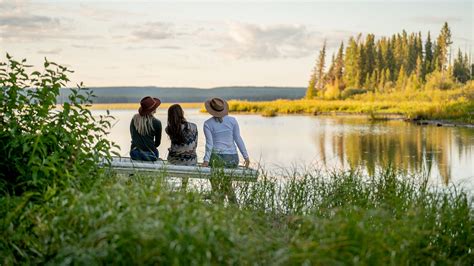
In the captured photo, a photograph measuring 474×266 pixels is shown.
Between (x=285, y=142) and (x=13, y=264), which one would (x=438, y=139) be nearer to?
(x=285, y=142)

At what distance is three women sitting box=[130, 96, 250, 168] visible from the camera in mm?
8344

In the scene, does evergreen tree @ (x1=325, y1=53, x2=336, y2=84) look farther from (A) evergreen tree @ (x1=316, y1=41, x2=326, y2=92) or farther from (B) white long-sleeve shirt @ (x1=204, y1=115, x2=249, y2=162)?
(B) white long-sleeve shirt @ (x1=204, y1=115, x2=249, y2=162)

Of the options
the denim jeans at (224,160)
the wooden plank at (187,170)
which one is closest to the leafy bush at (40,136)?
the wooden plank at (187,170)

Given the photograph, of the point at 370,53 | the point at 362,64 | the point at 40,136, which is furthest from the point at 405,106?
the point at 370,53

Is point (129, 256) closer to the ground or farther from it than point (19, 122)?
closer to the ground

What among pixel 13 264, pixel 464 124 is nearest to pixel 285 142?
pixel 464 124

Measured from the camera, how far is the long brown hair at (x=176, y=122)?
8297 mm

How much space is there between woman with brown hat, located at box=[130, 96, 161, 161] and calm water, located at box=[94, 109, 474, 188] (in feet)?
16.6

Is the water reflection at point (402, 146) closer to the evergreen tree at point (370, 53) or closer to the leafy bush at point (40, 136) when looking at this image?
the leafy bush at point (40, 136)

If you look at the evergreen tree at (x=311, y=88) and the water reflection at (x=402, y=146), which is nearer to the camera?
the water reflection at (x=402, y=146)

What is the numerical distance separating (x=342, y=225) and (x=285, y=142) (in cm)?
2052

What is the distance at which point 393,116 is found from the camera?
122ft

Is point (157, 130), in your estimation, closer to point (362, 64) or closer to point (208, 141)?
point (208, 141)

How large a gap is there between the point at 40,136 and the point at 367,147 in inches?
663
